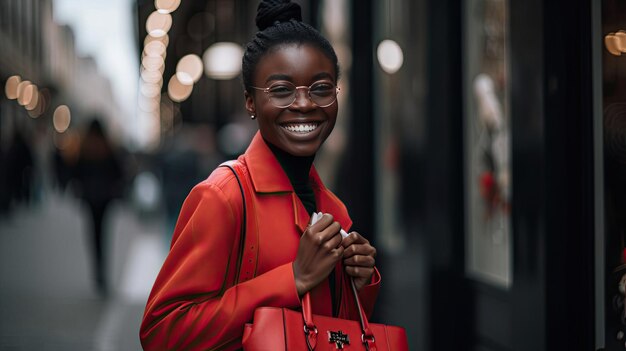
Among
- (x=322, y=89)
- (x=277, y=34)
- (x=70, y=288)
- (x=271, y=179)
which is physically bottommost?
(x=70, y=288)

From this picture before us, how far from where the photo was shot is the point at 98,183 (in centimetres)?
973

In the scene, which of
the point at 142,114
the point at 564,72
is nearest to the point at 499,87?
the point at 564,72

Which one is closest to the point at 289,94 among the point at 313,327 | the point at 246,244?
the point at 246,244

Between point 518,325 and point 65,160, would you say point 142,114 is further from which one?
point 518,325

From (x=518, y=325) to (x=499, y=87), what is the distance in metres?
1.56

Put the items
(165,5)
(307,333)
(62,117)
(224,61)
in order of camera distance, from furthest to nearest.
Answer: (62,117), (165,5), (224,61), (307,333)

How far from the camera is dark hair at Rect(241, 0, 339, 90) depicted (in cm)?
233

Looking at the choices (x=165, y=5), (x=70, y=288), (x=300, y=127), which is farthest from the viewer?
(x=165, y=5)

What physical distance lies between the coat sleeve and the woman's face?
23 centimetres

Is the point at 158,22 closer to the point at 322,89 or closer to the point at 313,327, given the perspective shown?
the point at 322,89

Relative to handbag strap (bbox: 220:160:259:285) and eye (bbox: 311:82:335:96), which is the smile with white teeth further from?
handbag strap (bbox: 220:160:259:285)

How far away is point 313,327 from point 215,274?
0.98 ft

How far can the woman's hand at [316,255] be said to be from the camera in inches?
88.0

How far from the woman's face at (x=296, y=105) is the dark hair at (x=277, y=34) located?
0.02 metres
